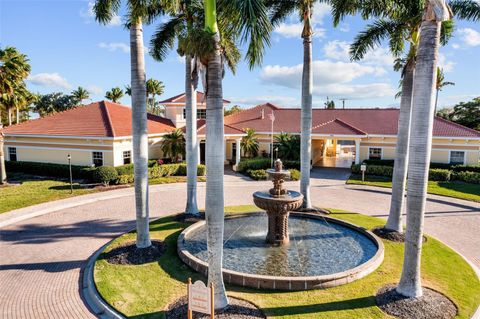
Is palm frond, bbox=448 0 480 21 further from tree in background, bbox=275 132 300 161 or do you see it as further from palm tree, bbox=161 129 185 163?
palm tree, bbox=161 129 185 163

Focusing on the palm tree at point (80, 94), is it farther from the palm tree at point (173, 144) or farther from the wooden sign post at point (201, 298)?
the wooden sign post at point (201, 298)

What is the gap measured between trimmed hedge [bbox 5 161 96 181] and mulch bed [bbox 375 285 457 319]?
22.5 meters

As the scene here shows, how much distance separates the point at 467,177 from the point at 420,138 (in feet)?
76.3

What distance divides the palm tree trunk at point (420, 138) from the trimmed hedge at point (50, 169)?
2280 centimetres

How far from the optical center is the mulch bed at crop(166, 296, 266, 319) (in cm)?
820

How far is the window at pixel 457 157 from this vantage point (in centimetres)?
3031

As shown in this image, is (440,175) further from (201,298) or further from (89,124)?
(89,124)

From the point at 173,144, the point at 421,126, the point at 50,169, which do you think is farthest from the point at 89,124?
the point at 421,126

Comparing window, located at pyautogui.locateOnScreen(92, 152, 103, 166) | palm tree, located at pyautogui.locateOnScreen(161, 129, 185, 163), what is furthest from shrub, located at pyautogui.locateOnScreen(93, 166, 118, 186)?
palm tree, located at pyautogui.locateOnScreen(161, 129, 185, 163)

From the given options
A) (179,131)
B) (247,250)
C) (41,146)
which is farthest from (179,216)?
(41,146)

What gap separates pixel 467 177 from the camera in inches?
1078

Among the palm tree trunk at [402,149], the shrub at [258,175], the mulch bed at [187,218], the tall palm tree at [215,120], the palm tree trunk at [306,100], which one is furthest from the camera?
the shrub at [258,175]

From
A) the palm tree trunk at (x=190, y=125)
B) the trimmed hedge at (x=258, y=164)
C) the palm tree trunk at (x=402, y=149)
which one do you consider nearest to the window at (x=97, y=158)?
the trimmed hedge at (x=258, y=164)

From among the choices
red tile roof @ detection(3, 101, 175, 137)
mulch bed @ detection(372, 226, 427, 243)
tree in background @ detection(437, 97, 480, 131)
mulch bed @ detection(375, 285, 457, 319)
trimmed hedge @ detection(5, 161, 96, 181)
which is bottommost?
mulch bed @ detection(375, 285, 457, 319)
